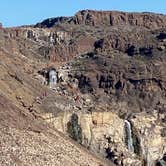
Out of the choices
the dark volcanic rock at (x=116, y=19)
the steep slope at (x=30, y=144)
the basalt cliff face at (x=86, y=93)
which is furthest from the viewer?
Result: the dark volcanic rock at (x=116, y=19)

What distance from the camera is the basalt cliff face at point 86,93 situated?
176 ft

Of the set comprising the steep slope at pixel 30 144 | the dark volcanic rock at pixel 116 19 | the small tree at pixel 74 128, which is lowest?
the small tree at pixel 74 128

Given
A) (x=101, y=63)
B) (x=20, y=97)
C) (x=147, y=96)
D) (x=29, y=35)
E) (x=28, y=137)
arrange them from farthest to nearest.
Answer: (x=29, y=35), (x=101, y=63), (x=147, y=96), (x=20, y=97), (x=28, y=137)

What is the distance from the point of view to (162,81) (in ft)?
299

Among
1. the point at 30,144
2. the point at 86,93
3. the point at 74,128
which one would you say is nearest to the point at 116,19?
the point at 86,93

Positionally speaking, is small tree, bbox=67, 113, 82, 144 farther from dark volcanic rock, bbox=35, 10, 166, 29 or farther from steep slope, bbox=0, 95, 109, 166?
dark volcanic rock, bbox=35, 10, 166, 29

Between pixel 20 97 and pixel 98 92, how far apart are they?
2346 cm

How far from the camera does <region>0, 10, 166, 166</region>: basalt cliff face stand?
53.8 metres

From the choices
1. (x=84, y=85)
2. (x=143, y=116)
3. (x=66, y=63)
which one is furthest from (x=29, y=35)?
(x=143, y=116)

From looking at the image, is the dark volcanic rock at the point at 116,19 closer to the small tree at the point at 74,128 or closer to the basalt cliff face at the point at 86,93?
the basalt cliff face at the point at 86,93

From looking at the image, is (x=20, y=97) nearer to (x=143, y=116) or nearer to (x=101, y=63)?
(x=143, y=116)

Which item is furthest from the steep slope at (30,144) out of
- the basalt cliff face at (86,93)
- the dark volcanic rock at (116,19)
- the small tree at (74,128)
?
the dark volcanic rock at (116,19)

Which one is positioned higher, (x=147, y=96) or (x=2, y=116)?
(x=2, y=116)

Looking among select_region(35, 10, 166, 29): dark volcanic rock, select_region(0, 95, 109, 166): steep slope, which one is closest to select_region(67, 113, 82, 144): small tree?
select_region(0, 95, 109, 166): steep slope
